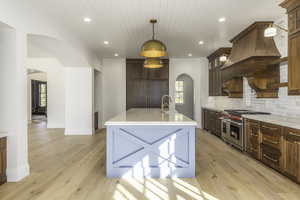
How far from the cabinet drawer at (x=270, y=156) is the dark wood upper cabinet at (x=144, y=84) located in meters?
4.69

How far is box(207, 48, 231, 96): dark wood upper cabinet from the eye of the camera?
637 centimetres

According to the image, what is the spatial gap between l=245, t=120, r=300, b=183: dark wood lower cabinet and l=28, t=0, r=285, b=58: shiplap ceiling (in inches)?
83.3

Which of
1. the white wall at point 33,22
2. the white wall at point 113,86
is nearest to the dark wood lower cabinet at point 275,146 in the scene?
the white wall at point 33,22

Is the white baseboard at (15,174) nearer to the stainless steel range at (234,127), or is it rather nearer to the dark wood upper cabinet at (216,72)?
the stainless steel range at (234,127)

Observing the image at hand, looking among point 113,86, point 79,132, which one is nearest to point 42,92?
point 113,86

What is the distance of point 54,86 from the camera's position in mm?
8656

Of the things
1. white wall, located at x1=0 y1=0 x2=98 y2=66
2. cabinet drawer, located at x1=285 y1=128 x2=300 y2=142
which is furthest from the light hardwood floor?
white wall, located at x1=0 y1=0 x2=98 y2=66

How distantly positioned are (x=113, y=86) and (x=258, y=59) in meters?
5.58

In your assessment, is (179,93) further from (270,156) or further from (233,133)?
(270,156)

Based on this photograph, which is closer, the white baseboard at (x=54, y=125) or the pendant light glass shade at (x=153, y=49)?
the pendant light glass shade at (x=153, y=49)

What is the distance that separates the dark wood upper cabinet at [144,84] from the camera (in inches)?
310

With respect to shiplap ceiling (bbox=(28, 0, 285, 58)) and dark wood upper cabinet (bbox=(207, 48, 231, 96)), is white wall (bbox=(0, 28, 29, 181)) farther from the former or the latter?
dark wood upper cabinet (bbox=(207, 48, 231, 96))

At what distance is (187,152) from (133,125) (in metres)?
0.95

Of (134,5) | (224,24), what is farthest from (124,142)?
(224,24)
